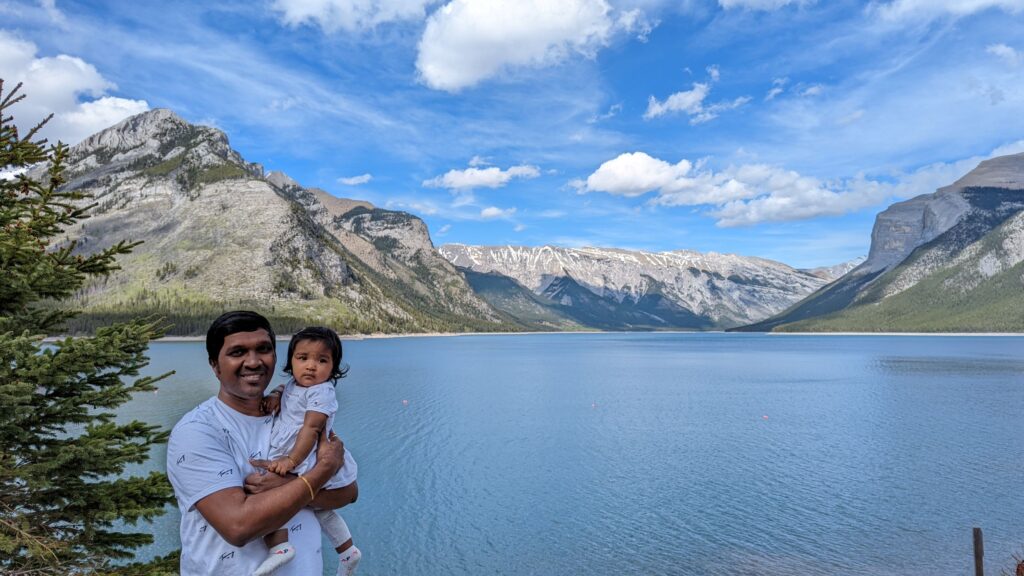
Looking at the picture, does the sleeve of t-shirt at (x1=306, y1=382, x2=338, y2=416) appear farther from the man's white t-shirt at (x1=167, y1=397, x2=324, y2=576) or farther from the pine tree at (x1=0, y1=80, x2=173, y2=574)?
the pine tree at (x1=0, y1=80, x2=173, y2=574)

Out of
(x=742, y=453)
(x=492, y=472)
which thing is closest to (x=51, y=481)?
(x=492, y=472)

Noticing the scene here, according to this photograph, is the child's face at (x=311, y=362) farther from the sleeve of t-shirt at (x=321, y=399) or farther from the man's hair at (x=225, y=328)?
the man's hair at (x=225, y=328)

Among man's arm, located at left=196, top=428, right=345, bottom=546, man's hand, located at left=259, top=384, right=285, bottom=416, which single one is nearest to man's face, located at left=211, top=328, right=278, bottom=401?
man's hand, located at left=259, top=384, right=285, bottom=416

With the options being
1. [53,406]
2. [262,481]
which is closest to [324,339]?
[262,481]

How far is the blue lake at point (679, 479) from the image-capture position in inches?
1303

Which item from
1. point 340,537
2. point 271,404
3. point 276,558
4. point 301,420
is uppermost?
point 271,404

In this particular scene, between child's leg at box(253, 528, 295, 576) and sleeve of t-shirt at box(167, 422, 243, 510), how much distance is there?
1.95 feet

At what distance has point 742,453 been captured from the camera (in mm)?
56500

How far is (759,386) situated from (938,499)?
71.1 m

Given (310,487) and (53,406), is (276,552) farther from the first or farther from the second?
(53,406)

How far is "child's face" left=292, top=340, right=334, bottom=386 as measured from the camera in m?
6.20

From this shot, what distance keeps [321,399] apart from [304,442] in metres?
0.47

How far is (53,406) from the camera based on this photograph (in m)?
9.40

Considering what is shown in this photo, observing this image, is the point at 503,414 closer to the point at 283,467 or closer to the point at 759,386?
the point at 759,386
